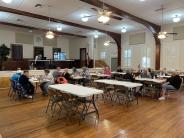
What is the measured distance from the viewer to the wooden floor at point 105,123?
126 inches

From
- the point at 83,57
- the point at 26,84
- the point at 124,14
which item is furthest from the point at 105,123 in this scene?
the point at 83,57

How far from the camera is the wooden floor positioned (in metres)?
3.20

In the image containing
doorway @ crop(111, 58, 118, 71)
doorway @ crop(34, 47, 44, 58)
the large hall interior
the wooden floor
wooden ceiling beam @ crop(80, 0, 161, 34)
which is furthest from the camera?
doorway @ crop(111, 58, 118, 71)

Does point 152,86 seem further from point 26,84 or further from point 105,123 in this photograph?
point 26,84

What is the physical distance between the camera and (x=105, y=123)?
3754 mm

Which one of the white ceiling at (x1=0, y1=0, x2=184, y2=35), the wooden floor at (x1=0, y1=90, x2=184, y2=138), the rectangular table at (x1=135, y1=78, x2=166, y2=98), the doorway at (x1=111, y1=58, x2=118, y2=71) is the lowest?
the wooden floor at (x1=0, y1=90, x2=184, y2=138)

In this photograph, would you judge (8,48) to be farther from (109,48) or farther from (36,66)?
(109,48)

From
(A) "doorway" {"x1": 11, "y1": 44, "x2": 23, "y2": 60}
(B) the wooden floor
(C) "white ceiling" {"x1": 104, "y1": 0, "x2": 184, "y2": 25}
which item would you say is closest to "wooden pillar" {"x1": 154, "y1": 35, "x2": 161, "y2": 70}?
(C) "white ceiling" {"x1": 104, "y1": 0, "x2": 184, "y2": 25}

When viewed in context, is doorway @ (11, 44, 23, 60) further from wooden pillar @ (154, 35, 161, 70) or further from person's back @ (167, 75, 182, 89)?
person's back @ (167, 75, 182, 89)

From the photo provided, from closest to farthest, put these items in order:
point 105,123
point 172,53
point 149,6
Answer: point 105,123, point 149,6, point 172,53

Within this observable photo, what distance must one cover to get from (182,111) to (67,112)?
3015mm

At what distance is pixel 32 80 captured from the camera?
6426 millimetres

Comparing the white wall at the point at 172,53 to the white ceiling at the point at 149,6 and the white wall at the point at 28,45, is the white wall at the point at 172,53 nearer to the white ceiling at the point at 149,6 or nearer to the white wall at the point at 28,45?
the white ceiling at the point at 149,6

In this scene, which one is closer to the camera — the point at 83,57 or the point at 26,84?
the point at 26,84
